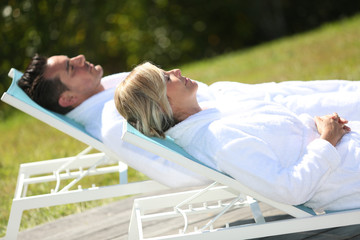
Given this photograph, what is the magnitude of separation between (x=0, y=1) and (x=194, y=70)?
12.8 feet

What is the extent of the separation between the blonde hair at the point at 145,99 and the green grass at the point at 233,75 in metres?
1.46

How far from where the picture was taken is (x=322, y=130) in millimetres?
2580

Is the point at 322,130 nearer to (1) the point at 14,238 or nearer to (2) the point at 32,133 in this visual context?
(1) the point at 14,238

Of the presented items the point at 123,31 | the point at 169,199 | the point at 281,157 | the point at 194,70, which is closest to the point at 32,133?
the point at 194,70

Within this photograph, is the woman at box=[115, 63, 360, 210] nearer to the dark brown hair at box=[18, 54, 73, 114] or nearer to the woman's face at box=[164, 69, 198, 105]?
the woman's face at box=[164, 69, 198, 105]

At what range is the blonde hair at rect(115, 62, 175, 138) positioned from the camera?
2539 millimetres

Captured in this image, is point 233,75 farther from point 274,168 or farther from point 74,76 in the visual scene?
point 274,168

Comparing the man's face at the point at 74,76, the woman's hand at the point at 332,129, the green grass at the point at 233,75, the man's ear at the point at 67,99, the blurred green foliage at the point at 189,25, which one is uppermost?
the blurred green foliage at the point at 189,25

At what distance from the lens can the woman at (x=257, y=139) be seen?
2340 millimetres

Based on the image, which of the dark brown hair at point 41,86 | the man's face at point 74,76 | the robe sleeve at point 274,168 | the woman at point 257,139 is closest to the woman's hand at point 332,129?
the woman at point 257,139

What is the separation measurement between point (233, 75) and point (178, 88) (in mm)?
5918

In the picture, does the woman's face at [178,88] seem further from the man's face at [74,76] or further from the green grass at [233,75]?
the green grass at [233,75]

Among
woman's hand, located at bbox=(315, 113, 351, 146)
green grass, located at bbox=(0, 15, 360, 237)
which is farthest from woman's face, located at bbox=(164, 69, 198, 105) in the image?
green grass, located at bbox=(0, 15, 360, 237)

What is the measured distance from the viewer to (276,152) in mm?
2471
